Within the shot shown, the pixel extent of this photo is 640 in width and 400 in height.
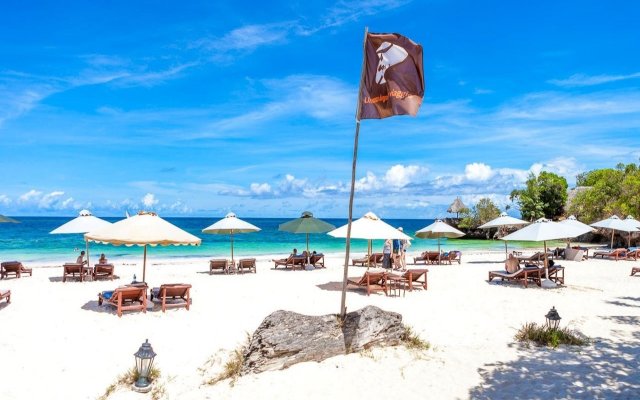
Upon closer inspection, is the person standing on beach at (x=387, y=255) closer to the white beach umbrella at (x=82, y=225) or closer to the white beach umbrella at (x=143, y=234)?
the white beach umbrella at (x=143, y=234)

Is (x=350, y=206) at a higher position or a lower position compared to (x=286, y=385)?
higher

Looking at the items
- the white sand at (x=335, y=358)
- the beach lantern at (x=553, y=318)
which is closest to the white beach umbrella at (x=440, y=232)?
the white sand at (x=335, y=358)

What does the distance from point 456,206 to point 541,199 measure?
360 inches

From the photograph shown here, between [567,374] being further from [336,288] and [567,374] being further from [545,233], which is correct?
[545,233]

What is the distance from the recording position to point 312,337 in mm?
6422

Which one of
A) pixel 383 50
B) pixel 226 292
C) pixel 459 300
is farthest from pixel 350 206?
pixel 226 292

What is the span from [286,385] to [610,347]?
511 cm

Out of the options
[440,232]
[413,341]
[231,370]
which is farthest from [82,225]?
[440,232]

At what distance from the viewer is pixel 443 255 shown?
69.2 ft

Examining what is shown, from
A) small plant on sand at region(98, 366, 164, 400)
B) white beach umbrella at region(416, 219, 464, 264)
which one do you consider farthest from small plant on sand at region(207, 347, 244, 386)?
white beach umbrella at region(416, 219, 464, 264)

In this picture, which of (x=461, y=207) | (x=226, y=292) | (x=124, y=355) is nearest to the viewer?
(x=124, y=355)

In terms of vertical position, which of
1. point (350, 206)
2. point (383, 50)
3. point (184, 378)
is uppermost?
point (383, 50)

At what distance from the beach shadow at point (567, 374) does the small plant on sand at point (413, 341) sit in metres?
1.00

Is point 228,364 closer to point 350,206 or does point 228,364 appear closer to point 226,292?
point 350,206
